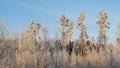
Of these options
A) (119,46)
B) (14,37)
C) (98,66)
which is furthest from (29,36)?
(119,46)

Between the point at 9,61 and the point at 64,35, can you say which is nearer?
the point at 9,61

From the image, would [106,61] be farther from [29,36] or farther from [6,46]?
[6,46]

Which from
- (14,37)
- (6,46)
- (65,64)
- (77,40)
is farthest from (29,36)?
(77,40)

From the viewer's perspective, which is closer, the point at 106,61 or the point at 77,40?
the point at 106,61

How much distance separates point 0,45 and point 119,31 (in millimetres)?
33228

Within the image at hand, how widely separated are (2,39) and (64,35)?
32.0 meters

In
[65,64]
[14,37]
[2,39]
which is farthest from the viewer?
[65,64]

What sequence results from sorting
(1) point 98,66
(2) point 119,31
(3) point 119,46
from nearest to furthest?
1. (1) point 98,66
2. (3) point 119,46
3. (2) point 119,31

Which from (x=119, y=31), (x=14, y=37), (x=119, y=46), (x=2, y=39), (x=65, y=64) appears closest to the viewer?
(x=2, y=39)

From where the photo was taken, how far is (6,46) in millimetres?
17750

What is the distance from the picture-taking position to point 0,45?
17047 mm

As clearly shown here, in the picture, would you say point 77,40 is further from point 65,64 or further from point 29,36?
point 29,36

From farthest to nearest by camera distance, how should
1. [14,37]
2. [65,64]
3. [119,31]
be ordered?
[119,31] → [65,64] → [14,37]

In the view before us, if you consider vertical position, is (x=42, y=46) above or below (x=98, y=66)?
above
